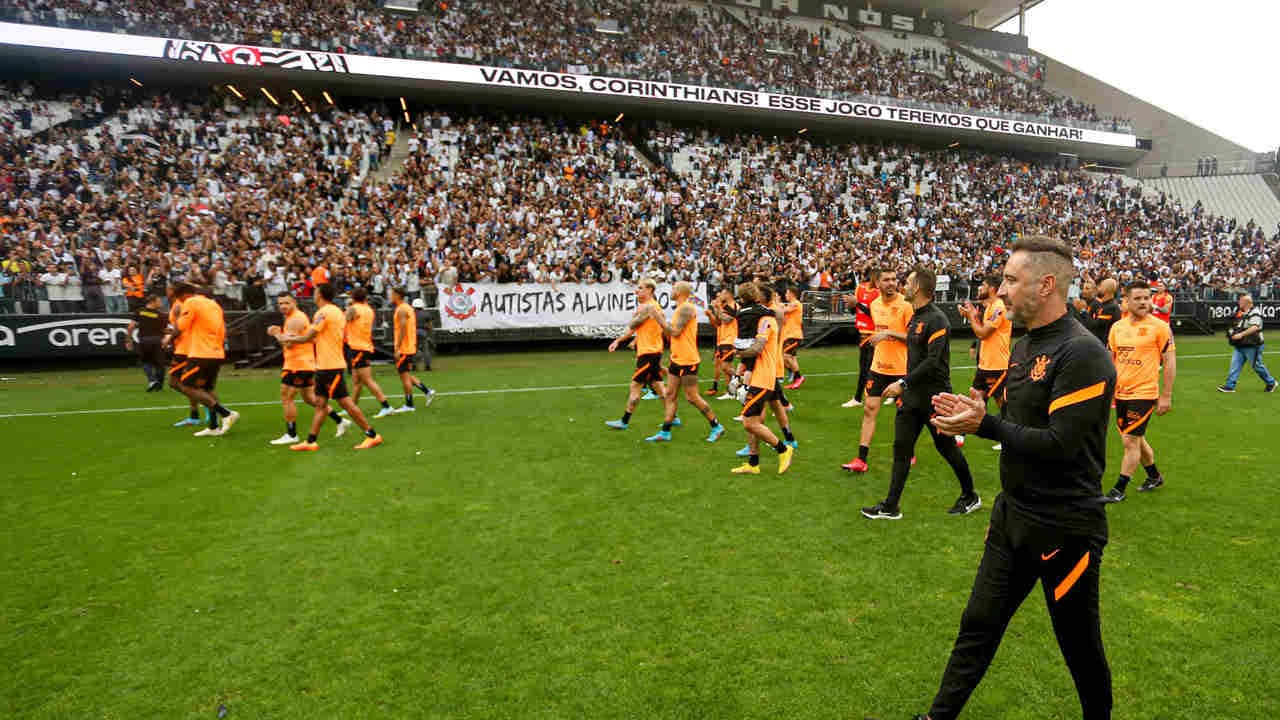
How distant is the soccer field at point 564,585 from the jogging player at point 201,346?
0.76 meters

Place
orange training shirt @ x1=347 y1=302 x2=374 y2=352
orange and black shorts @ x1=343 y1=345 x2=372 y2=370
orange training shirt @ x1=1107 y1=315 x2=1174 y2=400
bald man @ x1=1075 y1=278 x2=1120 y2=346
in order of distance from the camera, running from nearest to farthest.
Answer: orange training shirt @ x1=1107 y1=315 x2=1174 y2=400 → bald man @ x1=1075 y1=278 x2=1120 y2=346 → orange training shirt @ x1=347 y1=302 x2=374 y2=352 → orange and black shorts @ x1=343 y1=345 x2=372 y2=370

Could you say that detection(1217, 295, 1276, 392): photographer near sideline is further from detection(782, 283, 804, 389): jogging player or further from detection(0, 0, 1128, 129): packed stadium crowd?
detection(0, 0, 1128, 129): packed stadium crowd

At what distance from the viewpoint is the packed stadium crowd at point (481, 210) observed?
58.7ft

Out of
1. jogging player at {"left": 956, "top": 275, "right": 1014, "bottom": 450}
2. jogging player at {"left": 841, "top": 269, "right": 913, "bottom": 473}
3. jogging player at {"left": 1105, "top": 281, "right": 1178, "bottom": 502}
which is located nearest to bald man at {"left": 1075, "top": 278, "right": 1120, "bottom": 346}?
jogging player at {"left": 956, "top": 275, "right": 1014, "bottom": 450}

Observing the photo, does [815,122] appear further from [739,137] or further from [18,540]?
[18,540]

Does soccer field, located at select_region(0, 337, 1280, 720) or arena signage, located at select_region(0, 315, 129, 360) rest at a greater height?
arena signage, located at select_region(0, 315, 129, 360)

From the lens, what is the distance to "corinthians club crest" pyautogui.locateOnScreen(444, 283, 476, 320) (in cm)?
1780

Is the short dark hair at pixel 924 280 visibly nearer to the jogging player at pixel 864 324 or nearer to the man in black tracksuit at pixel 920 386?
the man in black tracksuit at pixel 920 386

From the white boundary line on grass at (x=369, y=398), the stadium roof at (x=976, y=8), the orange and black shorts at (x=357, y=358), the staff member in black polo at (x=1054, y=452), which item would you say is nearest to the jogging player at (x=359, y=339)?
the orange and black shorts at (x=357, y=358)

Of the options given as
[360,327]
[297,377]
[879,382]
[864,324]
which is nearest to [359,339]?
[360,327]

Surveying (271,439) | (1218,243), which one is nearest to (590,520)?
(271,439)

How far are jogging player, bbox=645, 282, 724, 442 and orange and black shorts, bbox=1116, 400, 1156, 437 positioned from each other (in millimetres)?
4333

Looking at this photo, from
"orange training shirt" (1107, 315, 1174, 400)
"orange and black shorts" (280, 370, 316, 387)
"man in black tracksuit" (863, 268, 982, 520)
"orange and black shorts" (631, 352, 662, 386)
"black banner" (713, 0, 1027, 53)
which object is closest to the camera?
"man in black tracksuit" (863, 268, 982, 520)

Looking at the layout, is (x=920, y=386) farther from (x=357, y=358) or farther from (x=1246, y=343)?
(x=1246, y=343)
